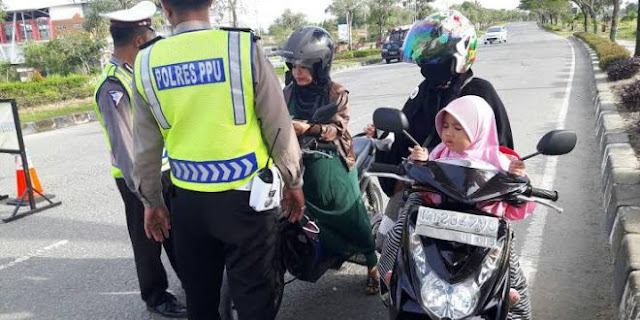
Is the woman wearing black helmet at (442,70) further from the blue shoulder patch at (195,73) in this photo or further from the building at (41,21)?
the building at (41,21)

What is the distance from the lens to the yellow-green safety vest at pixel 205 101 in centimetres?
184

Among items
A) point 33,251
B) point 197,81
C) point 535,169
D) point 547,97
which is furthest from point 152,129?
point 547,97

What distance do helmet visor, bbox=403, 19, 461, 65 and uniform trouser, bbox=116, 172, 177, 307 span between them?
182 centimetres

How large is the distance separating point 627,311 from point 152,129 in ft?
7.93

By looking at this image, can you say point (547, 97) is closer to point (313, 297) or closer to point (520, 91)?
point (520, 91)

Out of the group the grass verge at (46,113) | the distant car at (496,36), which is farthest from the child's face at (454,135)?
the distant car at (496,36)

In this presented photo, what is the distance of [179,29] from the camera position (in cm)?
194

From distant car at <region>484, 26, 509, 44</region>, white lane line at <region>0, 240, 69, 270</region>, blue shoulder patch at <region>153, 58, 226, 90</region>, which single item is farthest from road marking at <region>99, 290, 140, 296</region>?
distant car at <region>484, 26, 509, 44</region>

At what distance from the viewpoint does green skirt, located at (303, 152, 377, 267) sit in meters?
2.90

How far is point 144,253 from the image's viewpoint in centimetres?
314

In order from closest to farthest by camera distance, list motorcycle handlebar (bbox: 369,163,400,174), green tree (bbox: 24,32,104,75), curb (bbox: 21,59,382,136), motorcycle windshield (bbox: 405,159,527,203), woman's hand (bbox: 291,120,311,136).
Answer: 1. motorcycle windshield (bbox: 405,159,527,203)
2. motorcycle handlebar (bbox: 369,163,400,174)
3. woman's hand (bbox: 291,120,311,136)
4. curb (bbox: 21,59,382,136)
5. green tree (bbox: 24,32,104,75)

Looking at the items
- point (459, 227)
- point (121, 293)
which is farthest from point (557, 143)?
point (121, 293)

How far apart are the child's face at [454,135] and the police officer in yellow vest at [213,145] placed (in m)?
0.65

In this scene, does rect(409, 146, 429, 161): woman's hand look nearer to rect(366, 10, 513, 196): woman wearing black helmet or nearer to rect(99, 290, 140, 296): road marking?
rect(366, 10, 513, 196): woman wearing black helmet
